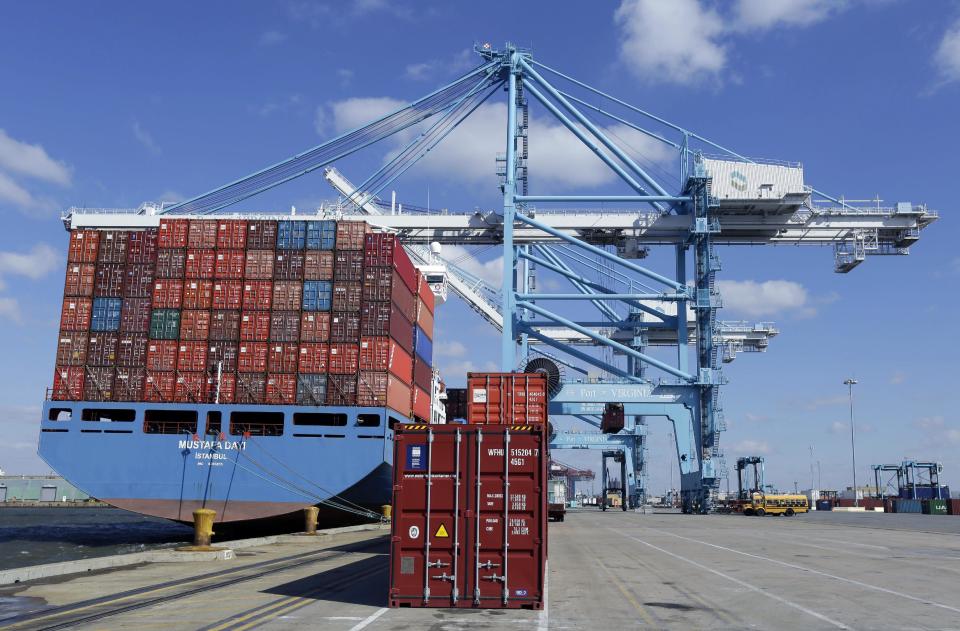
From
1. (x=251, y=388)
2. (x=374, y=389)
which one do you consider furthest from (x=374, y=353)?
(x=251, y=388)

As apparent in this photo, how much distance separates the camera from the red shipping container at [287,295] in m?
37.9

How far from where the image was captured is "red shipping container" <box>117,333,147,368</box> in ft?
123

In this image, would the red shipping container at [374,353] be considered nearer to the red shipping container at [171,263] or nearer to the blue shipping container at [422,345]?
the blue shipping container at [422,345]

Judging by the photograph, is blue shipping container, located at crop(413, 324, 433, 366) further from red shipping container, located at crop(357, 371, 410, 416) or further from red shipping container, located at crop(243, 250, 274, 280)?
red shipping container, located at crop(243, 250, 274, 280)

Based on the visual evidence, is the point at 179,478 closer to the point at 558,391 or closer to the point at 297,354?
the point at 297,354

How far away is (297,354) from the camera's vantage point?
37.2 metres

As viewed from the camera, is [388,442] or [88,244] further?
[88,244]

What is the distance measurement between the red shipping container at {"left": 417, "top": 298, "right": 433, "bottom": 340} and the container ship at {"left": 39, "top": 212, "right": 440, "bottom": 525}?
7.68m

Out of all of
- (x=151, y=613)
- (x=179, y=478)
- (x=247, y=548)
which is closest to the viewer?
(x=151, y=613)

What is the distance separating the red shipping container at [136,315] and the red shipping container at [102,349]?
2.27 ft

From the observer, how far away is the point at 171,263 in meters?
38.9

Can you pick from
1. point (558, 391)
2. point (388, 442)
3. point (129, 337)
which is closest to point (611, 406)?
point (558, 391)

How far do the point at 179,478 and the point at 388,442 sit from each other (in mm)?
9360

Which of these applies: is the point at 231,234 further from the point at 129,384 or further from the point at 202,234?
the point at 129,384
